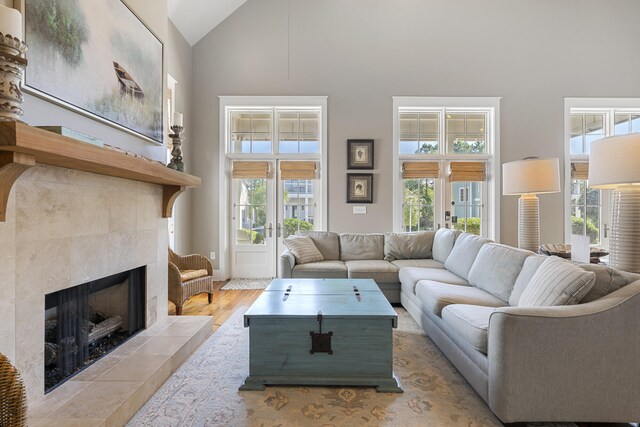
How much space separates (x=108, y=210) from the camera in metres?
2.15

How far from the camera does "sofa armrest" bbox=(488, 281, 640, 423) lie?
1533 mm

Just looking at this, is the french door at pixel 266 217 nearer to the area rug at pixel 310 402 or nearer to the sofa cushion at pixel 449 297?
the sofa cushion at pixel 449 297

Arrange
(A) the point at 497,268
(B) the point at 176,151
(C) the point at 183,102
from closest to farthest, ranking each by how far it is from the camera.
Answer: (A) the point at 497,268 → (B) the point at 176,151 → (C) the point at 183,102

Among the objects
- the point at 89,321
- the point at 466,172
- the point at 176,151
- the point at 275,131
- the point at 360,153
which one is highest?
the point at 275,131

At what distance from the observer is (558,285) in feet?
5.65

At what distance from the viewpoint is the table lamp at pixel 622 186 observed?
1797 millimetres

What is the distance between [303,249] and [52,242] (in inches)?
105

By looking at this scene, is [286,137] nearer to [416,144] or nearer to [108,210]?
[416,144]

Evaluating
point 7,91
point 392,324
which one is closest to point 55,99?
point 7,91

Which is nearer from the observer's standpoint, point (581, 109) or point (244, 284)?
point (244, 284)

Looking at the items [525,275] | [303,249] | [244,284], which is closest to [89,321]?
[303,249]

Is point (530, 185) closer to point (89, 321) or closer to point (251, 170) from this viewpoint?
point (251, 170)

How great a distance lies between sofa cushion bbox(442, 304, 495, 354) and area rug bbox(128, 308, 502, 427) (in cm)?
36

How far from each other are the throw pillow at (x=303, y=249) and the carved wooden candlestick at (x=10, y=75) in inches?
117
